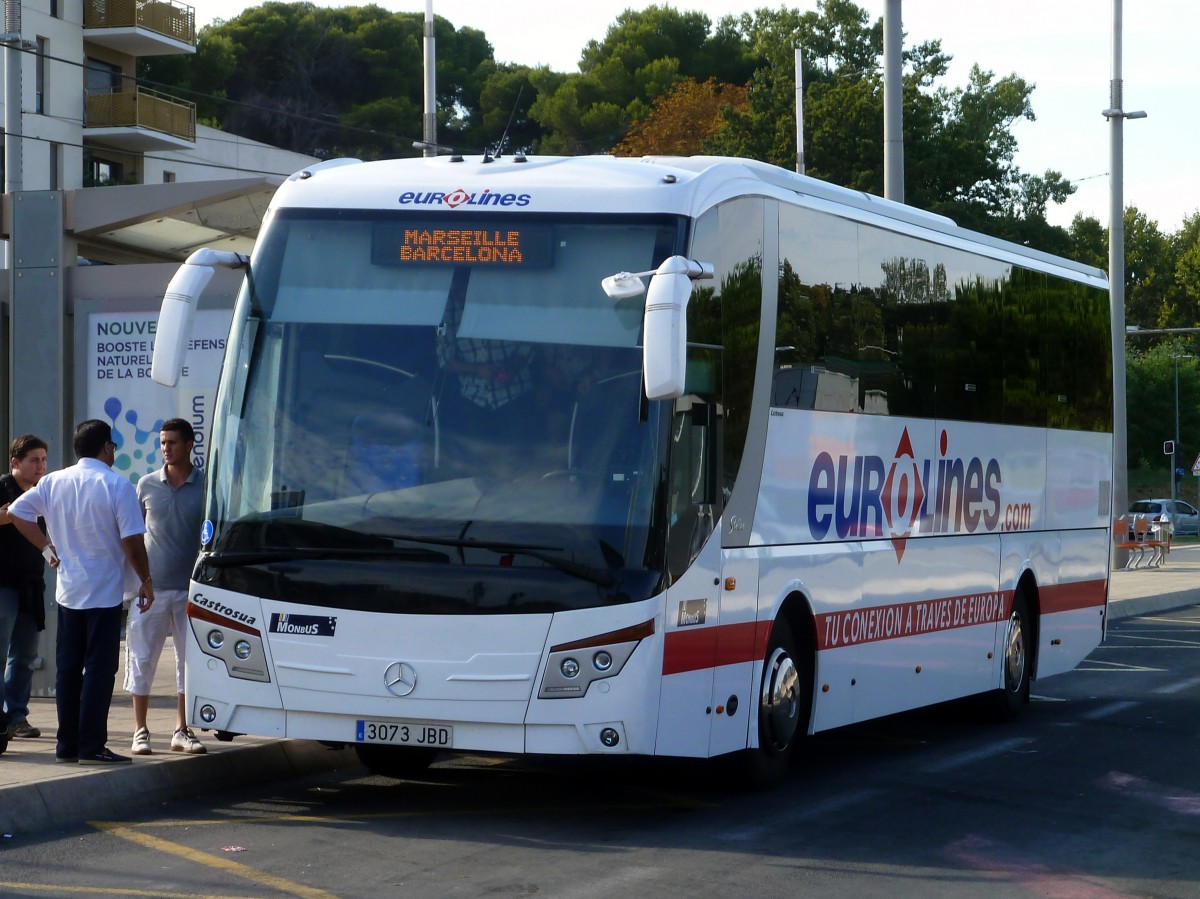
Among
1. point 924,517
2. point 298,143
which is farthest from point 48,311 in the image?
point 298,143

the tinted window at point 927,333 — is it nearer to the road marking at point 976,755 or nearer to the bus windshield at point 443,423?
the bus windshield at point 443,423

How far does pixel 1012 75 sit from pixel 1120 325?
165 feet

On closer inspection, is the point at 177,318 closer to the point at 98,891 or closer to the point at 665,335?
the point at 665,335

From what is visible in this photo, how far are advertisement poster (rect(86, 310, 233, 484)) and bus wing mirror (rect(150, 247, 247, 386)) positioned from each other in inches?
151

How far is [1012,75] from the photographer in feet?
268

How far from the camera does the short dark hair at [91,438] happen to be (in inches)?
Result: 388

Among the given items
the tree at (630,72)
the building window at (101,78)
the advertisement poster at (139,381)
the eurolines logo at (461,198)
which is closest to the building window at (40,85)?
the building window at (101,78)

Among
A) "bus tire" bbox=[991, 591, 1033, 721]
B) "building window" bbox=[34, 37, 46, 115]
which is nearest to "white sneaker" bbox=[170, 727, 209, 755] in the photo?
"bus tire" bbox=[991, 591, 1033, 721]

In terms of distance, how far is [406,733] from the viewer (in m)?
8.67

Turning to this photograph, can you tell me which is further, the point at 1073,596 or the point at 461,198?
the point at 1073,596

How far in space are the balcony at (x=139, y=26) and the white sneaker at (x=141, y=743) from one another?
43144mm

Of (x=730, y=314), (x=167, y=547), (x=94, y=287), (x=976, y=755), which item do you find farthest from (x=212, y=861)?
(x=94, y=287)

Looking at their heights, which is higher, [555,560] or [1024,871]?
[555,560]

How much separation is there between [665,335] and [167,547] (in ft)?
11.7
